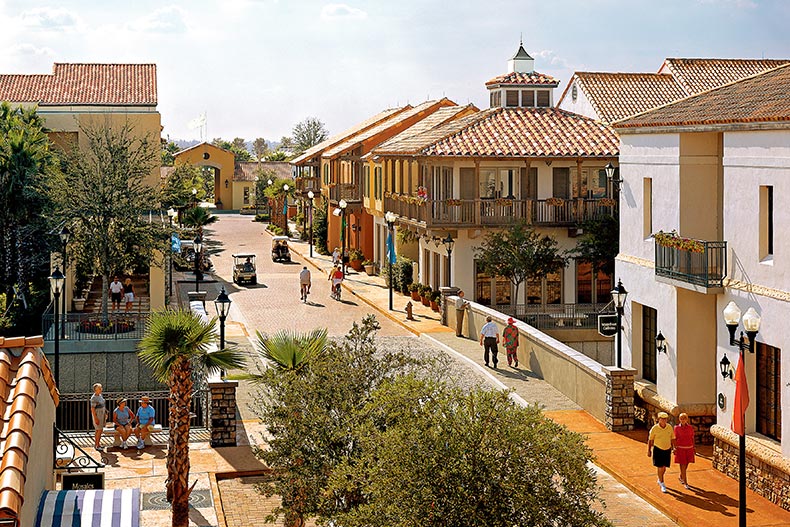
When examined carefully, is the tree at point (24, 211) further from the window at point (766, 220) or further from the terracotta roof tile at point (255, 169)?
the terracotta roof tile at point (255, 169)

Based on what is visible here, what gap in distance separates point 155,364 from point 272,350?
86.7 inches

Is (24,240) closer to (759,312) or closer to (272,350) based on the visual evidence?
(272,350)

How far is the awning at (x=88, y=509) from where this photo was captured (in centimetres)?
1091

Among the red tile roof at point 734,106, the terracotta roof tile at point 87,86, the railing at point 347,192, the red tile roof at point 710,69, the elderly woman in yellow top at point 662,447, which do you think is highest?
the red tile roof at point 710,69

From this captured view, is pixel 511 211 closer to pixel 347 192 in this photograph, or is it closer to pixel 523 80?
pixel 523 80

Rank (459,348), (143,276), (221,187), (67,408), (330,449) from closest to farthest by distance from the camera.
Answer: (330,449) → (67,408) → (459,348) → (143,276) → (221,187)

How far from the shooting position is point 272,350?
17000 millimetres

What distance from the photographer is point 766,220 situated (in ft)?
62.0

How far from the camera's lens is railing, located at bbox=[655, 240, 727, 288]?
19969 millimetres

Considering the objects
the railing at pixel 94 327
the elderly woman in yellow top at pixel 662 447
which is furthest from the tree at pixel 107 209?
the elderly woman in yellow top at pixel 662 447

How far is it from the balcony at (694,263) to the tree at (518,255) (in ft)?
46.9

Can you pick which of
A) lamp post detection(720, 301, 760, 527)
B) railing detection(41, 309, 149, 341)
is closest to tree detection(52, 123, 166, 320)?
railing detection(41, 309, 149, 341)

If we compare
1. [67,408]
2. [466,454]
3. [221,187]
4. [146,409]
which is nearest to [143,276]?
[67,408]

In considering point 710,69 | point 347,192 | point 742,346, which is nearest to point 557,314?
point 742,346
